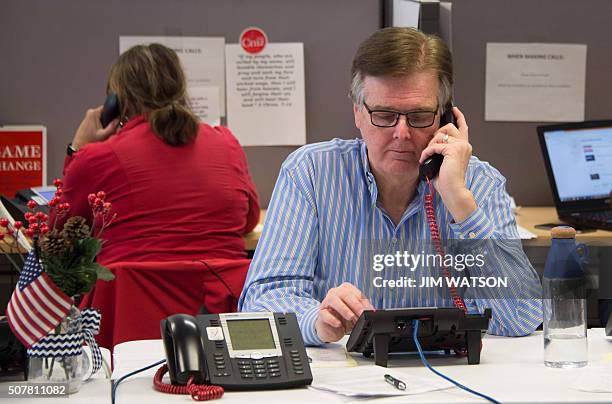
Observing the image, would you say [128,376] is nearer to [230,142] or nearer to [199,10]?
[230,142]

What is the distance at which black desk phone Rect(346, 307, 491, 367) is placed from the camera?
4.95 feet

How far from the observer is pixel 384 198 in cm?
199

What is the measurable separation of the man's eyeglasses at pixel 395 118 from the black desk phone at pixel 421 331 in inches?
18.1

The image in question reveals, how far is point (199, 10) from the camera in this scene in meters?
3.15

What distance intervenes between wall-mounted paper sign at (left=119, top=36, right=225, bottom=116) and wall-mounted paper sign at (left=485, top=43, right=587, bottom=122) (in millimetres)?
882

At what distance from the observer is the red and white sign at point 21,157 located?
3.14 m

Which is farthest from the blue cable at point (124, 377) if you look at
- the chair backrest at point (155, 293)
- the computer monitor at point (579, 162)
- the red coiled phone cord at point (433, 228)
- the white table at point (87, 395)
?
the computer monitor at point (579, 162)

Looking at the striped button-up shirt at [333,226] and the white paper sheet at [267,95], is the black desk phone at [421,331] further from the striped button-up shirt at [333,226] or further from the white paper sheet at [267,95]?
the white paper sheet at [267,95]

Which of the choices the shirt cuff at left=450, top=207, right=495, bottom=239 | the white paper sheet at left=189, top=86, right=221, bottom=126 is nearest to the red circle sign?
the white paper sheet at left=189, top=86, right=221, bottom=126

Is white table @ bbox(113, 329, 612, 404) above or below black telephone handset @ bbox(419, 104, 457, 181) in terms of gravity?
below

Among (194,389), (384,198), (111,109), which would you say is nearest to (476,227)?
(384,198)

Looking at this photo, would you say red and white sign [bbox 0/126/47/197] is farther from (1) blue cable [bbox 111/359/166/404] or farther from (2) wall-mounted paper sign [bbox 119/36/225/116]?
(1) blue cable [bbox 111/359/166/404]

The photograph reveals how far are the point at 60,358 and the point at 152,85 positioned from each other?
4.53ft

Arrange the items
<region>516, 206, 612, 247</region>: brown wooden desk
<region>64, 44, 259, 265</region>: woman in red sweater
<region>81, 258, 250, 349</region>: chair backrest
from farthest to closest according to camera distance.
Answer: <region>516, 206, 612, 247</region>: brown wooden desk
<region>64, 44, 259, 265</region>: woman in red sweater
<region>81, 258, 250, 349</region>: chair backrest
